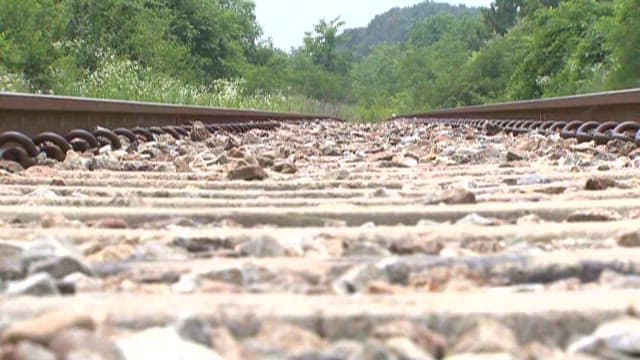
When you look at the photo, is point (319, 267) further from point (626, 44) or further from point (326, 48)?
point (326, 48)

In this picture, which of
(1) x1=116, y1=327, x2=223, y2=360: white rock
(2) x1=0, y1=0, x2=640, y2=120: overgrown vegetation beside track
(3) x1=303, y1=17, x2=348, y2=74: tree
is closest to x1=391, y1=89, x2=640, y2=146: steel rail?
(1) x1=116, y1=327, x2=223, y2=360: white rock

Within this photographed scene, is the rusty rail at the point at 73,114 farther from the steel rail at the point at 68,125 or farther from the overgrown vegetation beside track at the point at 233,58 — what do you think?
the overgrown vegetation beside track at the point at 233,58

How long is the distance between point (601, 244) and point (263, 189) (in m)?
1.63

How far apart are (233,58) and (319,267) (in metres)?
43.2

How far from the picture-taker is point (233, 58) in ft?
145

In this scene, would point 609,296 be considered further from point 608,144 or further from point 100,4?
point 100,4

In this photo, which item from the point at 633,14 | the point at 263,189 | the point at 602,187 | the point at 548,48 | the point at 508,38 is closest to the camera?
the point at 602,187

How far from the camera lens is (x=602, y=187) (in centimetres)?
309

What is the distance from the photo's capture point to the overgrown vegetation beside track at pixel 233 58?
18.9 metres

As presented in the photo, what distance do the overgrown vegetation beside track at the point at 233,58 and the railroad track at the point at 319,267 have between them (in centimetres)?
1005

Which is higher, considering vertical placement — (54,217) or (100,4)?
(100,4)

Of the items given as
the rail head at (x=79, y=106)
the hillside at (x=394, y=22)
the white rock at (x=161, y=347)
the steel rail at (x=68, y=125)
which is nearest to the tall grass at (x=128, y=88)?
the rail head at (x=79, y=106)

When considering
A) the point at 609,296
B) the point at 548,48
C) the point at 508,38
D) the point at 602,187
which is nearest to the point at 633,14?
the point at 548,48

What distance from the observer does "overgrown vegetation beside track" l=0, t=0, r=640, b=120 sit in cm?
1894
